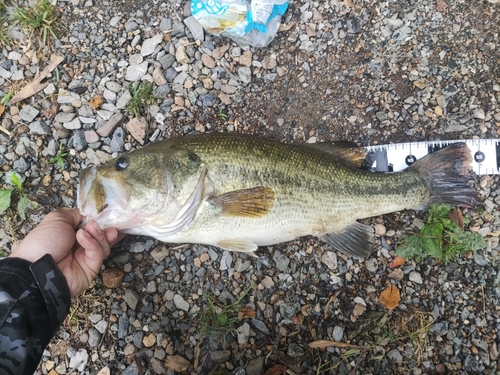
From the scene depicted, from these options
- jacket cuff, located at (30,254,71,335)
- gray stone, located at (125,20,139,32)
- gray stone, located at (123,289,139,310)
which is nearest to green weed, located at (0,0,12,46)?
gray stone, located at (125,20,139,32)

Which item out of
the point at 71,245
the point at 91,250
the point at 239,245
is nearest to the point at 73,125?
the point at 71,245

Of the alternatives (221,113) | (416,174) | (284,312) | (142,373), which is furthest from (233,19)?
(142,373)

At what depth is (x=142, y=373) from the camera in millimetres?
3660

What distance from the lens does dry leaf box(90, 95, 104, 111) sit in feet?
13.7

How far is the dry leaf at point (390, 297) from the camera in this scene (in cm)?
385

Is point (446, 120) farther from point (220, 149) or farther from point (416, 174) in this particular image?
point (220, 149)

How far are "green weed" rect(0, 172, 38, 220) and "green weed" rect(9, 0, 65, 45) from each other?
60.5 inches

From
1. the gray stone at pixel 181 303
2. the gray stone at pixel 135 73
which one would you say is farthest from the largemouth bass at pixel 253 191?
the gray stone at pixel 135 73

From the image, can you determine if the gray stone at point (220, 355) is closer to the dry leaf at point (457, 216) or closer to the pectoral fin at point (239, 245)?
the pectoral fin at point (239, 245)

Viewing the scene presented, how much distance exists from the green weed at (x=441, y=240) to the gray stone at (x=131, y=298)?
2.63 m

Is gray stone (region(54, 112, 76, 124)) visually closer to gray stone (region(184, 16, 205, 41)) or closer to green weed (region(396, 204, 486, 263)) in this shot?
gray stone (region(184, 16, 205, 41))

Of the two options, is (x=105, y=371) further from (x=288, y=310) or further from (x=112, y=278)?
(x=288, y=310)

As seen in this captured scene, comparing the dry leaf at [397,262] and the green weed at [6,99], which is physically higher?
the green weed at [6,99]

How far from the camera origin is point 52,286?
10.2ft
